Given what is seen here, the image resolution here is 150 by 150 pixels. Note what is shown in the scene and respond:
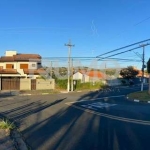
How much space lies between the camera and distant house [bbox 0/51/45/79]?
174ft

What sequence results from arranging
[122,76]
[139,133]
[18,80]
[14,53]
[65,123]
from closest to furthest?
[139,133] < [65,123] < [18,80] < [14,53] < [122,76]

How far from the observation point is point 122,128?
1152 cm

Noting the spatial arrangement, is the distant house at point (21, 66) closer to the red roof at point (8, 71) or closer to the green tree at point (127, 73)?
the red roof at point (8, 71)

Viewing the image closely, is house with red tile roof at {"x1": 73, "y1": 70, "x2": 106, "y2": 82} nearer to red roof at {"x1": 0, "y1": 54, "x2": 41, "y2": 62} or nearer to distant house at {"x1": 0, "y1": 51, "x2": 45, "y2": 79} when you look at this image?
red roof at {"x1": 0, "y1": 54, "x2": 41, "y2": 62}

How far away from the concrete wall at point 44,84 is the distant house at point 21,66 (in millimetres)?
3297

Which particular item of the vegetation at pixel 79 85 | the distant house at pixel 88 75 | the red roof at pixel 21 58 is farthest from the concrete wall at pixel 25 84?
the distant house at pixel 88 75

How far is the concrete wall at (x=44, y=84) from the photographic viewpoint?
50.1 m

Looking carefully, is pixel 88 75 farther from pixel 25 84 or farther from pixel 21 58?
pixel 25 84

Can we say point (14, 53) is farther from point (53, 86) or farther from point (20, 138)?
point (20, 138)

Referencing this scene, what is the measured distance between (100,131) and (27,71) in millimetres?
44669

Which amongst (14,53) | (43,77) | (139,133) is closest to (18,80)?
(43,77)

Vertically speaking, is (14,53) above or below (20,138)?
above

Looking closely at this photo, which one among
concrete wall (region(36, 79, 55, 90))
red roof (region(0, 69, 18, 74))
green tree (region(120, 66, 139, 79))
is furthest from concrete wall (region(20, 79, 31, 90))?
green tree (region(120, 66, 139, 79))

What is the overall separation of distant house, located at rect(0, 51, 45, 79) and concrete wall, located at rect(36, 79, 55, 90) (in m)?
3.30
